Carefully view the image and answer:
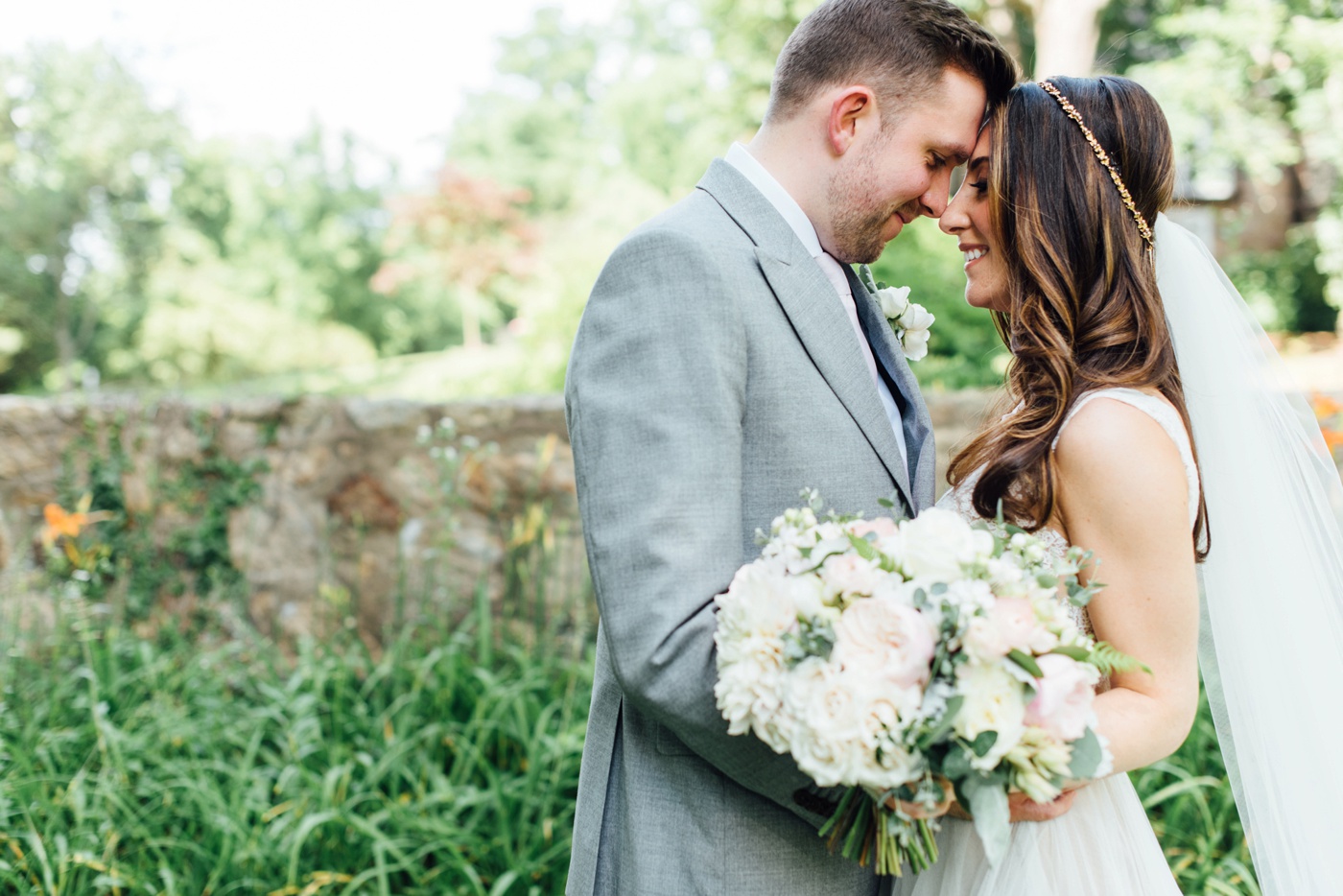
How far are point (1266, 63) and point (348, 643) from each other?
11.9 m

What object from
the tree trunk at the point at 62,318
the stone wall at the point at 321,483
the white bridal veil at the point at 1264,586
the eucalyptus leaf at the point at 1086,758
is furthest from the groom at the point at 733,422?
the tree trunk at the point at 62,318

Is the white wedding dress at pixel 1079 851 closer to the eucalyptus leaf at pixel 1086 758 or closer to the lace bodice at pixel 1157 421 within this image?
the lace bodice at pixel 1157 421

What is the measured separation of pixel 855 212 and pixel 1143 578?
3.06 feet

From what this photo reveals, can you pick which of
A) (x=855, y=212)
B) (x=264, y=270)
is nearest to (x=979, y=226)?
(x=855, y=212)

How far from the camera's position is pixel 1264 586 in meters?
1.98

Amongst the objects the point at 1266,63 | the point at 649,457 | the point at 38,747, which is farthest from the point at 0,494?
the point at 1266,63

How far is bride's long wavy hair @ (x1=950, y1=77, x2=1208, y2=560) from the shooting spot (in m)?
1.93

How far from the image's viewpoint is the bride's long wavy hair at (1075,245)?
1935 millimetres

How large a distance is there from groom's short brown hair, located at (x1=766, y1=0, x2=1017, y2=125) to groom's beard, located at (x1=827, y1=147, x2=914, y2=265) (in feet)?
0.44

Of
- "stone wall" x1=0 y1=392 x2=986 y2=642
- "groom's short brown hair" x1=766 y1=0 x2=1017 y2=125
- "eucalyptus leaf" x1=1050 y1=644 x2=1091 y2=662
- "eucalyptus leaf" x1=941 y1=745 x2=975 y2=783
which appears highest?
"groom's short brown hair" x1=766 y1=0 x2=1017 y2=125

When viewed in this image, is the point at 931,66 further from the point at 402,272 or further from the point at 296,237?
the point at 296,237

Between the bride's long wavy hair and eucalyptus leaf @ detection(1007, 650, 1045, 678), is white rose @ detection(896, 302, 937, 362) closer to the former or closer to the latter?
the bride's long wavy hair

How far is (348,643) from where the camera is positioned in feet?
14.0

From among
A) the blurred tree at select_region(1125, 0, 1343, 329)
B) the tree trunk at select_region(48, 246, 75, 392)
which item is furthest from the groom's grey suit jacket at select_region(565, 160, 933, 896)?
the tree trunk at select_region(48, 246, 75, 392)
